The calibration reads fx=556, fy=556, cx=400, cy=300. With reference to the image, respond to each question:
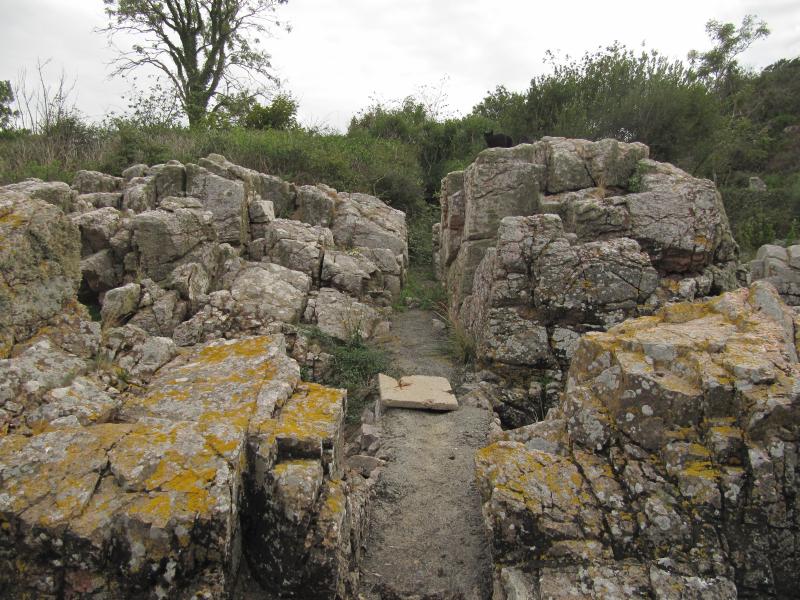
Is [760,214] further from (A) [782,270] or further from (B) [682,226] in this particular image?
(B) [682,226]

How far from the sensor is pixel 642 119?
58.9 ft

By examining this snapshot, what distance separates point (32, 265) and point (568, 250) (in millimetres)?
5702

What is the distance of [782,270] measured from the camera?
1245 centimetres

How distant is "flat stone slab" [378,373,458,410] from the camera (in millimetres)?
6344

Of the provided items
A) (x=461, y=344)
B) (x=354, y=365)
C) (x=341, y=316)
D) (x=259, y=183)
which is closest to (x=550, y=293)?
(x=461, y=344)

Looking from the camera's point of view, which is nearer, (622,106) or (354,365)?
(354,365)

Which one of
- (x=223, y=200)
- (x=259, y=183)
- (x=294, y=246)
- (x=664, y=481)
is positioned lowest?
(x=664, y=481)

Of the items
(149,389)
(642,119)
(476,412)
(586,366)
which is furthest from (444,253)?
(642,119)

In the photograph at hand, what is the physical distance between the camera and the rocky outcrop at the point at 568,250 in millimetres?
6891

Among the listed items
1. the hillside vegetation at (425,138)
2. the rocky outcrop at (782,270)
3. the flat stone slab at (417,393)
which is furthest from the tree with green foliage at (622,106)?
the flat stone slab at (417,393)

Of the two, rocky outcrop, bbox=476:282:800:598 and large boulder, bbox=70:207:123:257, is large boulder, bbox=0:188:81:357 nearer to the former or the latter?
rocky outcrop, bbox=476:282:800:598

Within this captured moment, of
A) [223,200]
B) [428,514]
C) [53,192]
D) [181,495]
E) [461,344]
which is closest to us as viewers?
[181,495]

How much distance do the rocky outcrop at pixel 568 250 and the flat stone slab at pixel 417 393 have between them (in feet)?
2.62

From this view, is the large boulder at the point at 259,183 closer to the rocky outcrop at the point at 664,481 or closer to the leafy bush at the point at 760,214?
the rocky outcrop at the point at 664,481
